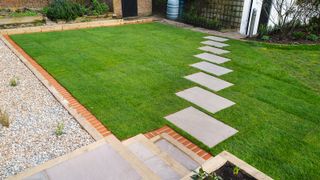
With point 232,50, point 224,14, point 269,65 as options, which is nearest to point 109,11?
point 224,14

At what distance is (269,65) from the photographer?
275 inches

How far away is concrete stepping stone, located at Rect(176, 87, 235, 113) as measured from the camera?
15.8ft

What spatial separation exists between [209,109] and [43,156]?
2.82 m

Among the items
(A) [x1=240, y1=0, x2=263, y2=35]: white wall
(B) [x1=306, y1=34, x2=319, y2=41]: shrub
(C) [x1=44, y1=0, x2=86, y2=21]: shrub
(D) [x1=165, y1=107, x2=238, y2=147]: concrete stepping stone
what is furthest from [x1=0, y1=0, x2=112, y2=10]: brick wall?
(B) [x1=306, y1=34, x2=319, y2=41]: shrub

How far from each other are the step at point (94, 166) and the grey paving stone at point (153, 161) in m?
0.17

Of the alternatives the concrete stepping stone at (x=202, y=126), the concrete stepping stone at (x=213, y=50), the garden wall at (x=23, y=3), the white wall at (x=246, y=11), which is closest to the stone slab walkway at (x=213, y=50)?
the concrete stepping stone at (x=213, y=50)

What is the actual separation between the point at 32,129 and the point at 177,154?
227 centimetres

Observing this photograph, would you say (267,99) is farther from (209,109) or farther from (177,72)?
(177,72)

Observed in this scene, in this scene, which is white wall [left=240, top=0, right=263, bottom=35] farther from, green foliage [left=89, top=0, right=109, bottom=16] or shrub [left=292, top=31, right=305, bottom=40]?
green foliage [left=89, top=0, right=109, bottom=16]

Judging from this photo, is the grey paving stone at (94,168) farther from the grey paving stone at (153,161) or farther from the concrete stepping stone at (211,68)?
the concrete stepping stone at (211,68)

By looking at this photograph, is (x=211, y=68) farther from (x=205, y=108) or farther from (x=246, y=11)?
(x=246, y=11)

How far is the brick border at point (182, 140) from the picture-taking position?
11.9ft

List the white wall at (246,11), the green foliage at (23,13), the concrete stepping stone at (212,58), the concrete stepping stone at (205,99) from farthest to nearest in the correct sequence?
the green foliage at (23,13) < the white wall at (246,11) < the concrete stepping stone at (212,58) < the concrete stepping stone at (205,99)

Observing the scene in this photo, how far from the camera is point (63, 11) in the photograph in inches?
430
